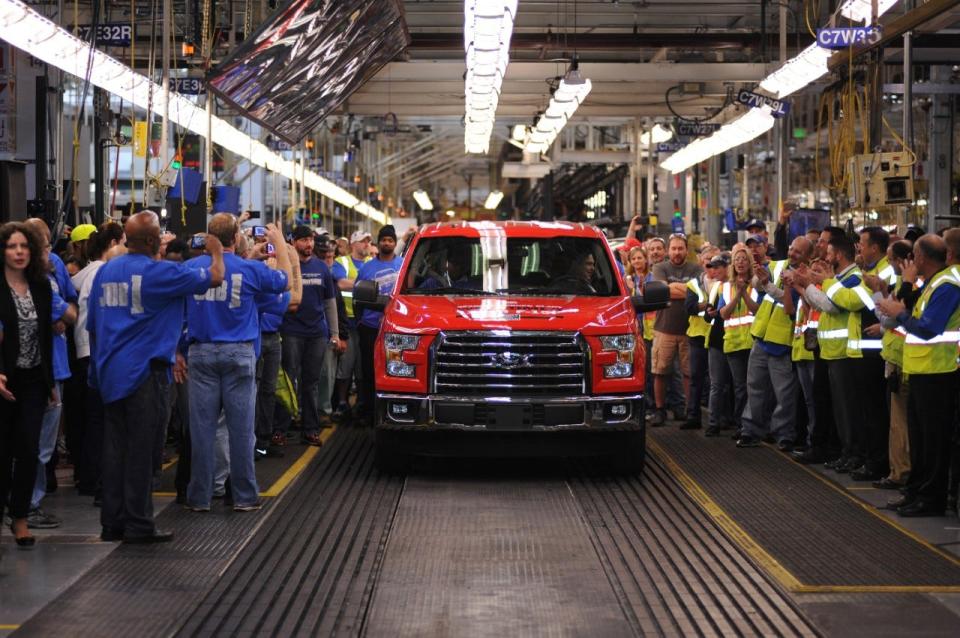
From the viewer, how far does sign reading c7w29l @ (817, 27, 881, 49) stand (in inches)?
466

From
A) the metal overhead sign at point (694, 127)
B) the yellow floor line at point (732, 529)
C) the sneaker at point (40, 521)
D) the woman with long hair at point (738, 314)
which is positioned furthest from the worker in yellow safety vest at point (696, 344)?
the metal overhead sign at point (694, 127)

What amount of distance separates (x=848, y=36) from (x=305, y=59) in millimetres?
5625

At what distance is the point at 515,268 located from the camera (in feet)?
36.8

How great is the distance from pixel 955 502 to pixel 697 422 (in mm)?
4473

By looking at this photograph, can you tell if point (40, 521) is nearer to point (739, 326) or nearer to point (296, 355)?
point (296, 355)

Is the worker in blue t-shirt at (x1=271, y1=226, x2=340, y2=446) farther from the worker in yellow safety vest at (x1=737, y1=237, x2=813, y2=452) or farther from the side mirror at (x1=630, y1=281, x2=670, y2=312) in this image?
the worker in yellow safety vest at (x1=737, y1=237, x2=813, y2=452)

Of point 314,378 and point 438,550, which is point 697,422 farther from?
point 438,550

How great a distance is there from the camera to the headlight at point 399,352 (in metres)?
10.3

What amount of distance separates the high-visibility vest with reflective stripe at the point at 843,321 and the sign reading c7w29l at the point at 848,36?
8.17 ft

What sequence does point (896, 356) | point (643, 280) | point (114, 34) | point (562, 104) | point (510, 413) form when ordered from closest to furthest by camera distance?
point (896, 356), point (510, 413), point (114, 34), point (643, 280), point (562, 104)

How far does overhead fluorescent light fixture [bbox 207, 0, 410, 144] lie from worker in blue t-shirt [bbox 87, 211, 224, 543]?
4.17 m

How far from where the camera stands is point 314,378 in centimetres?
1245

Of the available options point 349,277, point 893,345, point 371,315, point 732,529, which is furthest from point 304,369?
point 893,345

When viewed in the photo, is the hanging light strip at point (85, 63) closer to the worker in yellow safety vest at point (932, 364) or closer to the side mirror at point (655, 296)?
the side mirror at point (655, 296)
